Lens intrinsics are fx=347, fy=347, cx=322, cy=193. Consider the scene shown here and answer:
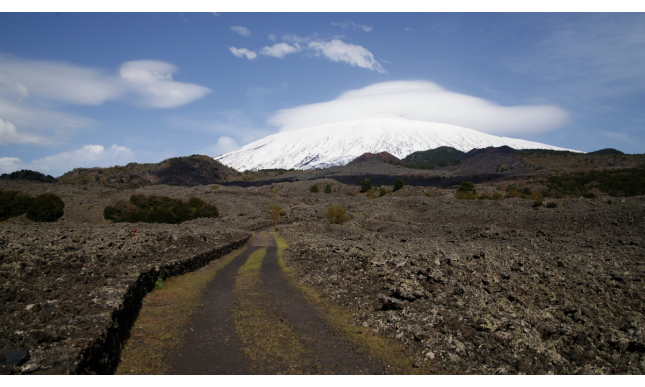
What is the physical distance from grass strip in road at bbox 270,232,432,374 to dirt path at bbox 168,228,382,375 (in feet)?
0.93

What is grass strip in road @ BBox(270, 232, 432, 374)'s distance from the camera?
7.45 meters

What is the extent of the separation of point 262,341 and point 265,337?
0.28 meters

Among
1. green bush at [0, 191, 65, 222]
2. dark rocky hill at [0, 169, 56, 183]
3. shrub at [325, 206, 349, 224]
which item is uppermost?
dark rocky hill at [0, 169, 56, 183]

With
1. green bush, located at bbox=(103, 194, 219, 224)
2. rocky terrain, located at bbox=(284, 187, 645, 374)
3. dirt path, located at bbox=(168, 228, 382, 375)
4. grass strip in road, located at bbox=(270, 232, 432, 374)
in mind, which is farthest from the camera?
green bush, located at bbox=(103, 194, 219, 224)

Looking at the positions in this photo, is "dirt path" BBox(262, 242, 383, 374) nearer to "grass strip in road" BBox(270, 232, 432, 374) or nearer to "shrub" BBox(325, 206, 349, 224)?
"grass strip in road" BBox(270, 232, 432, 374)

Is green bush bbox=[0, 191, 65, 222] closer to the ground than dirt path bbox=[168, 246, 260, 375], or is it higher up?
higher up

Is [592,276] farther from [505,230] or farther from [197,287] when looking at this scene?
[505,230]

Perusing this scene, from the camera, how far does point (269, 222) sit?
60.7m

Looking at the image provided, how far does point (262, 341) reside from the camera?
862cm

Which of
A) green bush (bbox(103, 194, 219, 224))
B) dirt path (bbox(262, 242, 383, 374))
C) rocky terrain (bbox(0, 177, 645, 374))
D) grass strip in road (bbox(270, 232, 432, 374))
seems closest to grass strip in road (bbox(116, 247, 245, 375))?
rocky terrain (bbox(0, 177, 645, 374))

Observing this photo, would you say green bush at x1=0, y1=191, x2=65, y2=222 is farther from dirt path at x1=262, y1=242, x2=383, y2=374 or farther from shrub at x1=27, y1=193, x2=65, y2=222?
dirt path at x1=262, y1=242, x2=383, y2=374

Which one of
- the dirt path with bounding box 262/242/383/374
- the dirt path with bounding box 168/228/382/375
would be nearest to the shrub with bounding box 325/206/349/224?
the dirt path with bounding box 262/242/383/374

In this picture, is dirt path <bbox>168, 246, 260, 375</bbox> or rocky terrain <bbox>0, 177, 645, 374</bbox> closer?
rocky terrain <bbox>0, 177, 645, 374</bbox>

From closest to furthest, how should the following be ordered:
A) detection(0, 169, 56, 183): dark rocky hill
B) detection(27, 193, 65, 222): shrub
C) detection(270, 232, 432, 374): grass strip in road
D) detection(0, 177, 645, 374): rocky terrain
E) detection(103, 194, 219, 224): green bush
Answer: detection(0, 177, 645, 374): rocky terrain, detection(270, 232, 432, 374): grass strip in road, detection(103, 194, 219, 224): green bush, detection(27, 193, 65, 222): shrub, detection(0, 169, 56, 183): dark rocky hill
